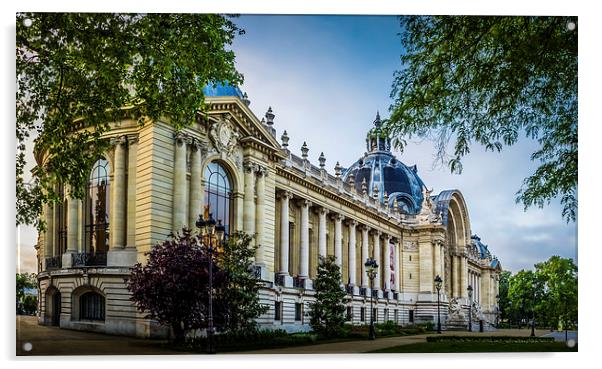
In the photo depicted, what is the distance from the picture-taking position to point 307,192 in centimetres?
2448

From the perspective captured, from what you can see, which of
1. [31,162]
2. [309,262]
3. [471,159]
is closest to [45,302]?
[31,162]

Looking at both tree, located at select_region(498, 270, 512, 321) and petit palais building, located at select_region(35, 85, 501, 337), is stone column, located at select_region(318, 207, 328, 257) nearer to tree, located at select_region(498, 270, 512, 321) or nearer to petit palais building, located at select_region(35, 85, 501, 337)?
petit palais building, located at select_region(35, 85, 501, 337)

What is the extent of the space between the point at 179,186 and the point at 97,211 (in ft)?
7.99

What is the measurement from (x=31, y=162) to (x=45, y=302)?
2570 mm

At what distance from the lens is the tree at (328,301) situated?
17.4m

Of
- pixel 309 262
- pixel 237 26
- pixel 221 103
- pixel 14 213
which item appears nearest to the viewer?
pixel 14 213

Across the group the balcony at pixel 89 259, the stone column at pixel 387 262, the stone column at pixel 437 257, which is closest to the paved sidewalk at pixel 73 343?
the balcony at pixel 89 259

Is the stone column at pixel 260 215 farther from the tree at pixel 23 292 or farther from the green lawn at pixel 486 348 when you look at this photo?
the tree at pixel 23 292

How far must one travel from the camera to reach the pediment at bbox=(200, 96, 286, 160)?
16.2 m

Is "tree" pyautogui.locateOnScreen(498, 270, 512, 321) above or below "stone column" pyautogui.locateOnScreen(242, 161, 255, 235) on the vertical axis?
below

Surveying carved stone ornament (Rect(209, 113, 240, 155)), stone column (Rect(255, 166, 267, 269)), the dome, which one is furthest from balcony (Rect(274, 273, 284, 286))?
carved stone ornament (Rect(209, 113, 240, 155))

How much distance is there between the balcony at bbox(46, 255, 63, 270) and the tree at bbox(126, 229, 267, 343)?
1336mm
